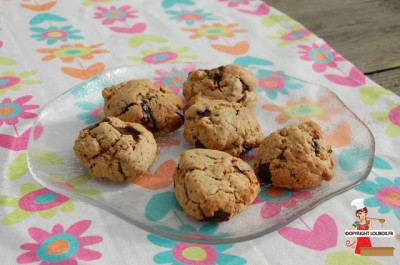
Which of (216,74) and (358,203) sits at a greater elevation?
(216,74)

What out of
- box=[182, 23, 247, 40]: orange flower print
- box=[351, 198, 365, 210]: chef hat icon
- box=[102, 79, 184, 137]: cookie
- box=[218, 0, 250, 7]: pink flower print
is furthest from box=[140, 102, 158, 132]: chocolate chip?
box=[218, 0, 250, 7]: pink flower print

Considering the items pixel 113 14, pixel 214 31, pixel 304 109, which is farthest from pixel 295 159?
pixel 113 14

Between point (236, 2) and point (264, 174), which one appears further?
point (236, 2)

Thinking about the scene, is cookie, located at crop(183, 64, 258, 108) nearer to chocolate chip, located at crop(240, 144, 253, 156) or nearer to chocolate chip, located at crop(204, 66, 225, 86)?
chocolate chip, located at crop(204, 66, 225, 86)

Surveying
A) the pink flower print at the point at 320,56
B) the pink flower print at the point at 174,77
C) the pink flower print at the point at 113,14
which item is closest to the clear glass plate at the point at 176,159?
the pink flower print at the point at 174,77

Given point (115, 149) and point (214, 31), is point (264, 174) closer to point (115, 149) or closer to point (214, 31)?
point (115, 149)

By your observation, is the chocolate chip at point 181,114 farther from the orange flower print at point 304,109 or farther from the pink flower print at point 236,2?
the pink flower print at point 236,2
